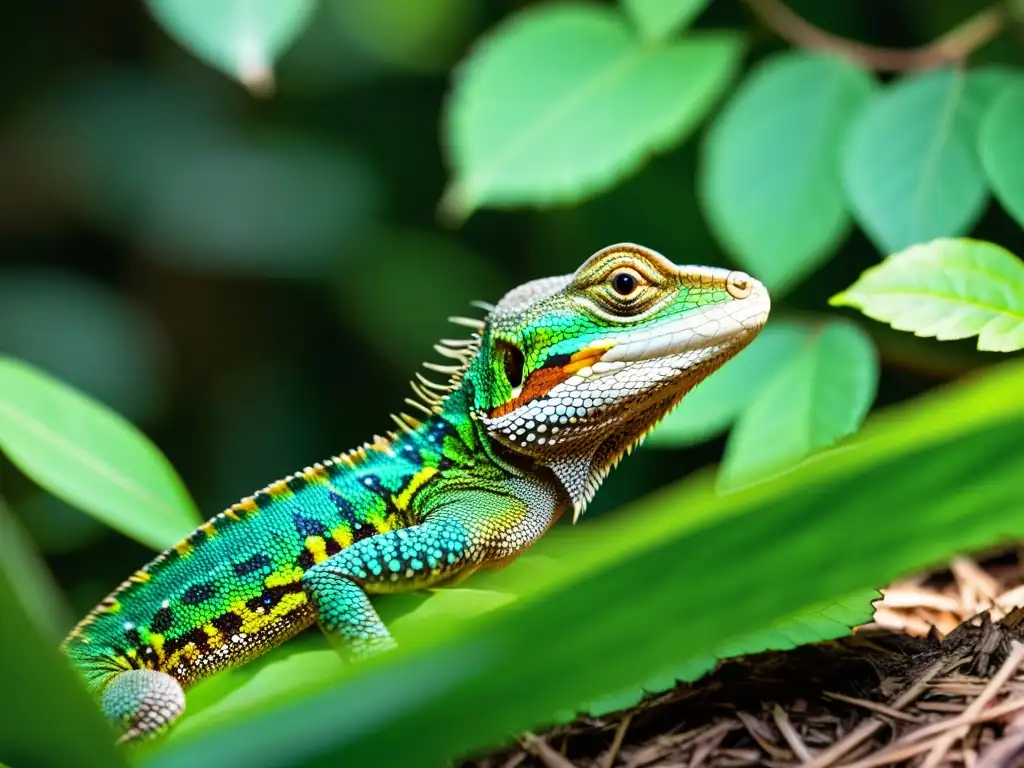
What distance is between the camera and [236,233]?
5840 millimetres

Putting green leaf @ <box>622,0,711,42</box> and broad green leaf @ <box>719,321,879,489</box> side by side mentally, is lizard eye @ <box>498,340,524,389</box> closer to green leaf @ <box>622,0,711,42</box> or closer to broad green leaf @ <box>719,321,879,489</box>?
broad green leaf @ <box>719,321,879,489</box>

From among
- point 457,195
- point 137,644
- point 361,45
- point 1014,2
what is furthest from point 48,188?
point 1014,2

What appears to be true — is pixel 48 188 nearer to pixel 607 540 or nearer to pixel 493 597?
pixel 493 597

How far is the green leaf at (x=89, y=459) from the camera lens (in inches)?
101

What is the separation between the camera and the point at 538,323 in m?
2.50

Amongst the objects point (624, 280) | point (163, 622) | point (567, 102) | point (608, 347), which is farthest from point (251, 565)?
point (567, 102)

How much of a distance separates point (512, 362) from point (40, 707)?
1.39m

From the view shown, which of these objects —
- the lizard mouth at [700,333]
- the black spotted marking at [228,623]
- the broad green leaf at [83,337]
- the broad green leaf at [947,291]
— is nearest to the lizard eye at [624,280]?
the lizard mouth at [700,333]

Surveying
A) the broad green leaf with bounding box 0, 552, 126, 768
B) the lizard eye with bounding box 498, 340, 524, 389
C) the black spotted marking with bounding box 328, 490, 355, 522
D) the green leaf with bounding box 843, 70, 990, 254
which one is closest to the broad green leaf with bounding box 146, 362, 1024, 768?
the broad green leaf with bounding box 0, 552, 126, 768

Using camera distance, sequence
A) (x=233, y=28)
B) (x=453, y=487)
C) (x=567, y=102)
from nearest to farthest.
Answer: (x=453, y=487) < (x=233, y=28) < (x=567, y=102)

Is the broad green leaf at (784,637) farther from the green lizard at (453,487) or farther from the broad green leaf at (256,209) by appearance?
the broad green leaf at (256,209)

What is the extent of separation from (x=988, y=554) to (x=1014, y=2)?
71.9 inches

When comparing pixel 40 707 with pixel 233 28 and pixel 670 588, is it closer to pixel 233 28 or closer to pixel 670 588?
pixel 670 588

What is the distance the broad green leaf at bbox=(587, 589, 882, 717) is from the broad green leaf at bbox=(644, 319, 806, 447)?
1.07m
